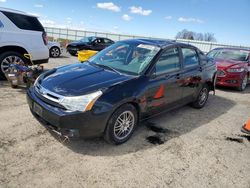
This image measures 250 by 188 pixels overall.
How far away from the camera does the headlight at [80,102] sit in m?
2.98

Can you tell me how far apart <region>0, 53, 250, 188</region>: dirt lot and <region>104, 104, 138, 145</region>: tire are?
0.44ft

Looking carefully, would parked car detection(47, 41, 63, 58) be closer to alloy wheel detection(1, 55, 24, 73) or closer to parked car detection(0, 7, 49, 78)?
→ parked car detection(0, 7, 49, 78)

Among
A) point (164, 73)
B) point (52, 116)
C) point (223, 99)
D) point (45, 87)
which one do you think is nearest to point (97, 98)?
point (52, 116)

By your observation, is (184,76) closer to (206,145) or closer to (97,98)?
(206,145)

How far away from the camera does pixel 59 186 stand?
2557mm

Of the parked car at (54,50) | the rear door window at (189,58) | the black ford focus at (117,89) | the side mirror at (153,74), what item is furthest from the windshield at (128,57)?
the parked car at (54,50)

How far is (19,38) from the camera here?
247 inches

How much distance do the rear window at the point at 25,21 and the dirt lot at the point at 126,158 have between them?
9.05 feet

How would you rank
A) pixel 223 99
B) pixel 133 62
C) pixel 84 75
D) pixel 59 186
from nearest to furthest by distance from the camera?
pixel 59 186 < pixel 84 75 < pixel 133 62 < pixel 223 99

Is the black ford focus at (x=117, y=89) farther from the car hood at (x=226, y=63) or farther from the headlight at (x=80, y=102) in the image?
the car hood at (x=226, y=63)

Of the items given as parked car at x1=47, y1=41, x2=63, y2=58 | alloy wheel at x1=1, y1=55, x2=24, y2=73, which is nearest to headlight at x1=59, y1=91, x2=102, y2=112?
alloy wheel at x1=1, y1=55, x2=24, y2=73

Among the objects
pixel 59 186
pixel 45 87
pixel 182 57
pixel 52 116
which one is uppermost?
pixel 182 57

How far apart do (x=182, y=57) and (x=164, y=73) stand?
835 mm

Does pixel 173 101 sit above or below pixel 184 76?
below
